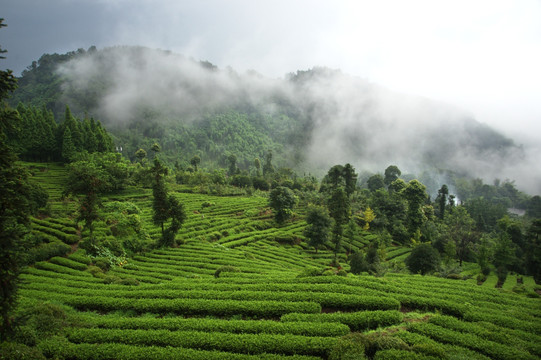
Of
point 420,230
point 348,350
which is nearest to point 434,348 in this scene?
point 348,350

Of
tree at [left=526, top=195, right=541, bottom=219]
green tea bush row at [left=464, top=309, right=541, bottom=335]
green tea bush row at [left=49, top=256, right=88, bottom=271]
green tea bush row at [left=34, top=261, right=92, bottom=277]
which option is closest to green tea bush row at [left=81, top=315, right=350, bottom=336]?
green tea bush row at [left=464, top=309, right=541, bottom=335]

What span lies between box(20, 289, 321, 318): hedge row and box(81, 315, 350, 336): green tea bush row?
155 centimetres

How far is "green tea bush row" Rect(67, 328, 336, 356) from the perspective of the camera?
13031mm

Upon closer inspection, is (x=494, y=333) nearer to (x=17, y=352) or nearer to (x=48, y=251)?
(x=17, y=352)

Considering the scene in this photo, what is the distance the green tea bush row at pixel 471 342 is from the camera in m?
13.4

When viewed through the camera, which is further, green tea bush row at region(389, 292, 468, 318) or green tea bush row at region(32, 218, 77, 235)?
green tea bush row at region(32, 218, 77, 235)

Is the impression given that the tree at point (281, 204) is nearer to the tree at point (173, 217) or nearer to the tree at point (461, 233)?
the tree at point (173, 217)

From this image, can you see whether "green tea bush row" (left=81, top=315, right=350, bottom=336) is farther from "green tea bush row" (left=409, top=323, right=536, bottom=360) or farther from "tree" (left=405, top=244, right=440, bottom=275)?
"tree" (left=405, top=244, right=440, bottom=275)

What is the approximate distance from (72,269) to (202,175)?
211 ft

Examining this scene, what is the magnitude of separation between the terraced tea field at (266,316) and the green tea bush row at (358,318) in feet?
→ 0.21

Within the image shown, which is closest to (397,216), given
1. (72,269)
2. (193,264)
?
(193,264)

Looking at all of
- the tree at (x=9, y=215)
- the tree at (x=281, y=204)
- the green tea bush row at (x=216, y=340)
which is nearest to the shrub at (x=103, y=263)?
the green tea bush row at (x=216, y=340)

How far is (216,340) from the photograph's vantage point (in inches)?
536

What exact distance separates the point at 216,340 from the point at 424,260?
34068 mm
